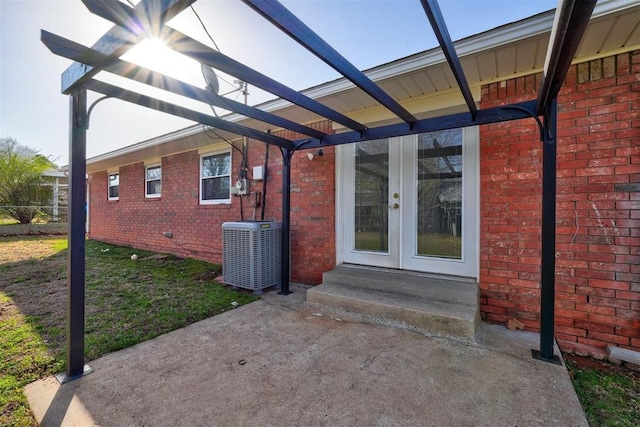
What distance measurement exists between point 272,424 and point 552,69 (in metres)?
2.70

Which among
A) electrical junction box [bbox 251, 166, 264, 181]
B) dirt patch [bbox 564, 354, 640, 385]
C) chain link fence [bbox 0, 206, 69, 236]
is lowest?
dirt patch [bbox 564, 354, 640, 385]

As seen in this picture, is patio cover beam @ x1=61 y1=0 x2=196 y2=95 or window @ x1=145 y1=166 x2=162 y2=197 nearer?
patio cover beam @ x1=61 y1=0 x2=196 y2=95

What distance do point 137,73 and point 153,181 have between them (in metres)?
6.27

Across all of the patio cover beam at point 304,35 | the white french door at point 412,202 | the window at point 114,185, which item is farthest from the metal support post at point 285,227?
the window at point 114,185

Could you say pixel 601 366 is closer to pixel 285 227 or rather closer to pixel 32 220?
pixel 285 227

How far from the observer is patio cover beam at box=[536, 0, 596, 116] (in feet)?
3.87

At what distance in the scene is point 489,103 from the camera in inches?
117

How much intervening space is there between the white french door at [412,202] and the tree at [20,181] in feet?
47.9

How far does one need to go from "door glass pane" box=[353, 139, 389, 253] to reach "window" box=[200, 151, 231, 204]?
2.97 meters

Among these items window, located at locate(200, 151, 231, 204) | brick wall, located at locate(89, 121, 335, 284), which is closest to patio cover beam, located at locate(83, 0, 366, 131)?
brick wall, located at locate(89, 121, 335, 284)

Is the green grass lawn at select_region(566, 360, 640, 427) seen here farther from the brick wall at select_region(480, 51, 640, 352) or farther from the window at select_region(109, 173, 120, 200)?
the window at select_region(109, 173, 120, 200)

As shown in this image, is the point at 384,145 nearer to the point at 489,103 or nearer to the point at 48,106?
the point at 489,103

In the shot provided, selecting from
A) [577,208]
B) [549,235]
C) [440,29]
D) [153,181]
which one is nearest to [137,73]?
[440,29]

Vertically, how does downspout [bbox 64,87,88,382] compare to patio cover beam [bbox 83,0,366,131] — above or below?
below
